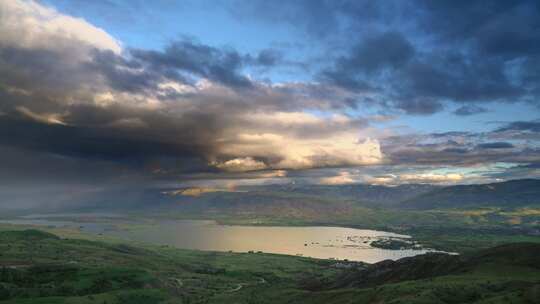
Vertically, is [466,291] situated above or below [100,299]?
above

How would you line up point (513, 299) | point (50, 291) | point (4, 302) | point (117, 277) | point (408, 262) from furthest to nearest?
point (117, 277) → point (408, 262) → point (50, 291) → point (4, 302) → point (513, 299)

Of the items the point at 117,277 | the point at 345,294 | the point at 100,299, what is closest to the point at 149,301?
the point at 100,299

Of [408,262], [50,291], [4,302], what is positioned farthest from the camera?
[408,262]

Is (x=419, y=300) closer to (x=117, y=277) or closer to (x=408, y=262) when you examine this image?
(x=408, y=262)

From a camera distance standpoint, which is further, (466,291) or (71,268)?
(71,268)

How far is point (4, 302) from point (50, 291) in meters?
26.0

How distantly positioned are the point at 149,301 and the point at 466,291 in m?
106

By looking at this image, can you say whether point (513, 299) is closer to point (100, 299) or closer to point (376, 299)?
point (376, 299)

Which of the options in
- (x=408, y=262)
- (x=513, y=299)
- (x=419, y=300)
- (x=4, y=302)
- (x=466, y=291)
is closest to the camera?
(x=513, y=299)

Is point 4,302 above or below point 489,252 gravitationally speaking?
below

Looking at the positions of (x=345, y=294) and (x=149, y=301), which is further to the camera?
(x=149, y=301)

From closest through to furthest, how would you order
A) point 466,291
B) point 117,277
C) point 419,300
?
1. point 419,300
2. point 466,291
3. point 117,277

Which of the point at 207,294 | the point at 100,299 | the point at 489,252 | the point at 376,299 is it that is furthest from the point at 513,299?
the point at 207,294

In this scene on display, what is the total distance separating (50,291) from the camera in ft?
500
